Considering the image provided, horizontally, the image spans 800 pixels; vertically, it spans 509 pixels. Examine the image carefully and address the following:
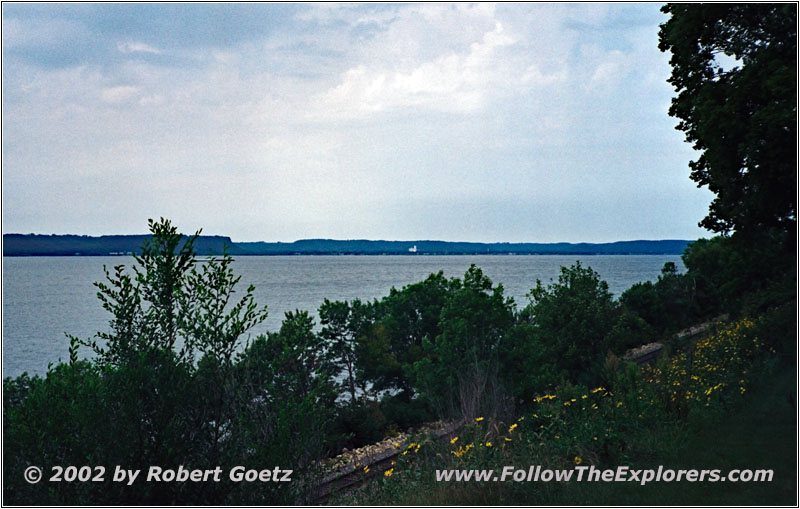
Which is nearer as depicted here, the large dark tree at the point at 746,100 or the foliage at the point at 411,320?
the large dark tree at the point at 746,100

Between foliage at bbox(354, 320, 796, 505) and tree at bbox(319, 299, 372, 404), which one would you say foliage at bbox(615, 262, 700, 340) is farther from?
foliage at bbox(354, 320, 796, 505)

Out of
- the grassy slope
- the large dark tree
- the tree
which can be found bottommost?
the tree

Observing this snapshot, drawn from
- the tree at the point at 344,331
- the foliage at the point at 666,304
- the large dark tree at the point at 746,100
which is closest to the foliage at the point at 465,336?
the tree at the point at 344,331

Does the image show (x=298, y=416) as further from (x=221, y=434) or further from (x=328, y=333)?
(x=328, y=333)

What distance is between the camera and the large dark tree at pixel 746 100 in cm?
1026

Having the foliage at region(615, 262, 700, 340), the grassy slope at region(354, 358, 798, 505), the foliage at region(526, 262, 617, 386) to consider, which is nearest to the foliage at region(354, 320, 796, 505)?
the grassy slope at region(354, 358, 798, 505)

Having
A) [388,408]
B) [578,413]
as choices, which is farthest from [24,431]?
[388,408]

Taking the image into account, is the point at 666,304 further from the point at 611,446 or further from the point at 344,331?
the point at 611,446

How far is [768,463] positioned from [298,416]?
5.25 metres

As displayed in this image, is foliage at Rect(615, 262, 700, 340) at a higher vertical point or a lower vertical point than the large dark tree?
lower

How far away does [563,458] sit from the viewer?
7.30m

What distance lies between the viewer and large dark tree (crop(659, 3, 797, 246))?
10.3 meters

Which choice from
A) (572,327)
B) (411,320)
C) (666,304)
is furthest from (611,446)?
(666,304)

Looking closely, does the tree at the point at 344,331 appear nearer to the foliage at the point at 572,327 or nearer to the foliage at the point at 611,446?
the foliage at the point at 572,327
